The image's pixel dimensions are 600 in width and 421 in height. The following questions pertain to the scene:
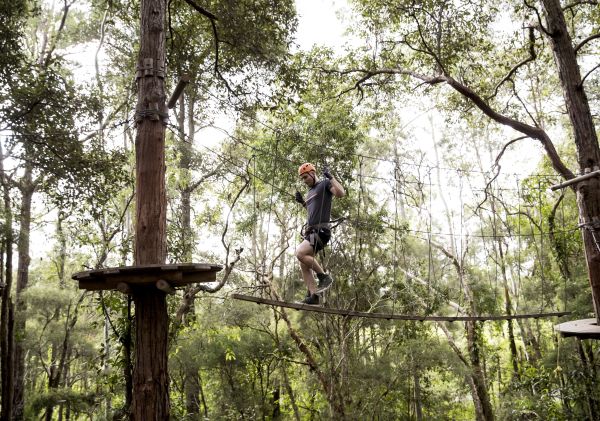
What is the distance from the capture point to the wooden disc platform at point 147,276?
2.39 metres

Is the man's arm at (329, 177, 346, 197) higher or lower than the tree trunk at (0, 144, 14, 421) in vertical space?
higher

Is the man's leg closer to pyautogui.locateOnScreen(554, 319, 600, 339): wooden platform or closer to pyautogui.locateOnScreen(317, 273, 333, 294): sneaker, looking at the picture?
pyautogui.locateOnScreen(317, 273, 333, 294): sneaker

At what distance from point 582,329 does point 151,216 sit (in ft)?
10.7

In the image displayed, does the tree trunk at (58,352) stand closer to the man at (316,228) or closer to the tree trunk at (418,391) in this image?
the man at (316,228)

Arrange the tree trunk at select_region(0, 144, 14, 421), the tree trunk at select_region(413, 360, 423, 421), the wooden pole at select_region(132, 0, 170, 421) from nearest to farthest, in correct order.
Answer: the wooden pole at select_region(132, 0, 170, 421)
the tree trunk at select_region(0, 144, 14, 421)
the tree trunk at select_region(413, 360, 423, 421)

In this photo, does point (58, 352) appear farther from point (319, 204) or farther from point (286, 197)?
point (319, 204)

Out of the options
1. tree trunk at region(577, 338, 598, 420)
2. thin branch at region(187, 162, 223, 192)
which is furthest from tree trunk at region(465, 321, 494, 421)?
thin branch at region(187, 162, 223, 192)

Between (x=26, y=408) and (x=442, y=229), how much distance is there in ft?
37.5

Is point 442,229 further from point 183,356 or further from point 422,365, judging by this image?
point 183,356

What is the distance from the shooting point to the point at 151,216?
2896mm

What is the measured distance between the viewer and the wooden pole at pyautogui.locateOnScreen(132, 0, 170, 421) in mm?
2635

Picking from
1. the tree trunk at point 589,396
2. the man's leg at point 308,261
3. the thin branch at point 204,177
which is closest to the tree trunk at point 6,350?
the man's leg at point 308,261

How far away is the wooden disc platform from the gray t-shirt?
946 mm

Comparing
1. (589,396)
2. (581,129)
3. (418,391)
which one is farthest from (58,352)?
(581,129)
